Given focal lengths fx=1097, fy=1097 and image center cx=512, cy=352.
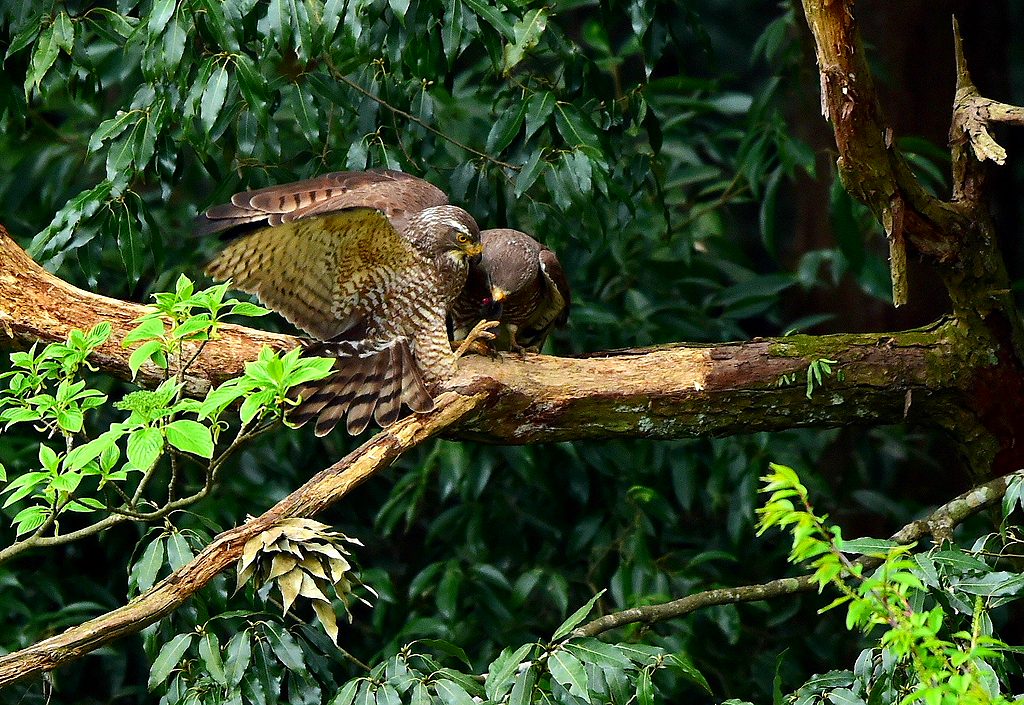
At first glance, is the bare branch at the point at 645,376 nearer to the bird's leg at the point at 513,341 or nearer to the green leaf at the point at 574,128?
the bird's leg at the point at 513,341

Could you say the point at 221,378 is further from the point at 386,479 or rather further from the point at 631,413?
the point at 386,479

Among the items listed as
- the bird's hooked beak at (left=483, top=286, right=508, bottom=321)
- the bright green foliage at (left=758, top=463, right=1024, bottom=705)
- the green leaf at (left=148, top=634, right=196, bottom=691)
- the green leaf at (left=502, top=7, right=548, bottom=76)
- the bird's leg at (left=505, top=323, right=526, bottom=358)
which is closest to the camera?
the bright green foliage at (left=758, top=463, right=1024, bottom=705)

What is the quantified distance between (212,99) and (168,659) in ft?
4.18

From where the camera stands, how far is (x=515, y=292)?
315 cm

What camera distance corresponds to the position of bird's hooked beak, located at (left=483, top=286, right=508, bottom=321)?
3091 mm

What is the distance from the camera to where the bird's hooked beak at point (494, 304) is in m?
3.09

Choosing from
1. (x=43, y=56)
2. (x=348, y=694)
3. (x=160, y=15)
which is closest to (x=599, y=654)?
(x=348, y=694)

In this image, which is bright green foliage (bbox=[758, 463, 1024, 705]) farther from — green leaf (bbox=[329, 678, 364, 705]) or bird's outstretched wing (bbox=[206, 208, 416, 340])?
bird's outstretched wing (bbox=[206, 208, 416, 340])

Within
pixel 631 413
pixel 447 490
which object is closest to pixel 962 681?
pixel 631 413

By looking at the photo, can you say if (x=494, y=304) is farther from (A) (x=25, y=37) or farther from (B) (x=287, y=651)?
(A) (x=25, y=37)

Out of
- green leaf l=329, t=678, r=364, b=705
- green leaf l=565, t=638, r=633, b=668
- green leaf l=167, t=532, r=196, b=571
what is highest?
green leaf l=565, t=638, r=633, b=668

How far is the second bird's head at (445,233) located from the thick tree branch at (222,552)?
1.47ft

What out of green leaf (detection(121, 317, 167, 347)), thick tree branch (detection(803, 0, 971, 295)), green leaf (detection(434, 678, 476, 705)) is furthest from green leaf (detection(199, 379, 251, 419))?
Answer: thick tree branch (detection(803, 0, 971, 295))

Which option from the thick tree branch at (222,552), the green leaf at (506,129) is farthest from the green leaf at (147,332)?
the green leaf at (506,129)
